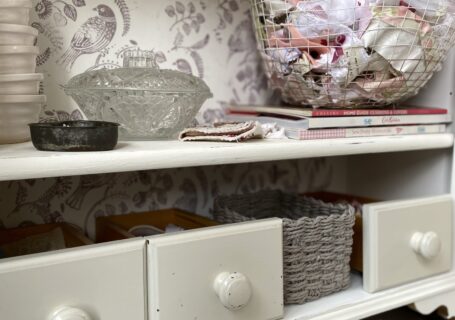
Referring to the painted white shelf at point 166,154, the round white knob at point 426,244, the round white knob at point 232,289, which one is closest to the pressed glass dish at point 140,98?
the painted white shelf at point 166,154

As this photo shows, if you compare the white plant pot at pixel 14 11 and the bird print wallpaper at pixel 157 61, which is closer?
the white plant pot at pixel 14 11

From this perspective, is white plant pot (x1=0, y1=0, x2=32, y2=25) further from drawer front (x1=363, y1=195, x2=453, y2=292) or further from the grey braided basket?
drawer front (x1=363, y1=195, x2=453, y2=292)

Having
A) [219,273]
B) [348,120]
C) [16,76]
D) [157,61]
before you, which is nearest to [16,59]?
[16,76]

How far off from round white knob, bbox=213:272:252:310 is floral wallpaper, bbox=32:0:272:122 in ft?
1.41

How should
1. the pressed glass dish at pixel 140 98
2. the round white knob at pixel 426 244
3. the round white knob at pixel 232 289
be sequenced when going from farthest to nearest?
the round white knob at pixel 426 244 → the pressed glass dish at pixel 140 98 → the round white knob at pixel 232 289

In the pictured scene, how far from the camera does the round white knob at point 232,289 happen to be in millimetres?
661

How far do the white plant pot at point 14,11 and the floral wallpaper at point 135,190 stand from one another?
281mm

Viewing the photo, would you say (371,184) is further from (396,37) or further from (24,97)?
(24,97)

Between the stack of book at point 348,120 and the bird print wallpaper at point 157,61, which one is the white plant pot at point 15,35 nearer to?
the bird print wallpaper at point 157,61

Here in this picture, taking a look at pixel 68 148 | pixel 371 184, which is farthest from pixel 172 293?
pixel 371 184

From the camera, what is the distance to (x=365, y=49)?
0.80 meters

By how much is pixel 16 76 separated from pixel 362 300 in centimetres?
63

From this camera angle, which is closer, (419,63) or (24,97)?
(24,97)

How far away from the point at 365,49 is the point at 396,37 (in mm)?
50
